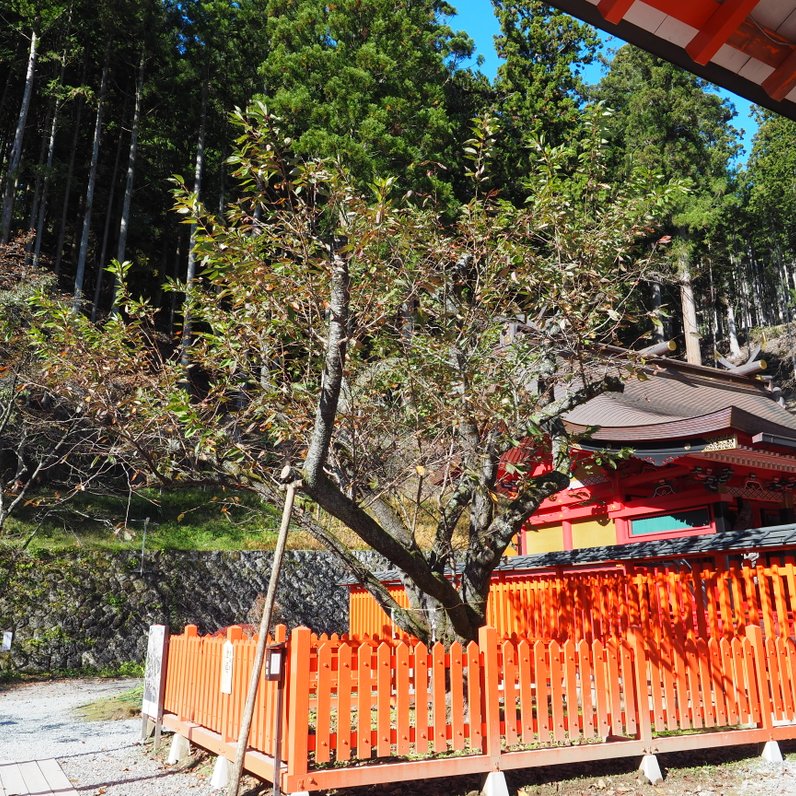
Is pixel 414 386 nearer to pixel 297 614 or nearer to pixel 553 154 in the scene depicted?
pixel 553 154

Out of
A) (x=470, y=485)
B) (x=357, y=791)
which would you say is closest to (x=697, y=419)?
(x=470, y=485)

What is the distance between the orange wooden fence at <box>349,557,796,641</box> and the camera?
278 inches

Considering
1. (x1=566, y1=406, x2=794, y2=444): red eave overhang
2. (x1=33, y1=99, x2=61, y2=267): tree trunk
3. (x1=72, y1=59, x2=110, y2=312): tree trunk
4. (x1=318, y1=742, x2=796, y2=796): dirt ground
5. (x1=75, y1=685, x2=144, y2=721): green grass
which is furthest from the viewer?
(x1=33, y1=99, x2=61, y2=267): tree trunk

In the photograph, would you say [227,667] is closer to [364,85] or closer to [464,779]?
[464,779]

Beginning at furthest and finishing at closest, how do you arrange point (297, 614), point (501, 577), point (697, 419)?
point (297, 614)
point (501, 577)
point (697, 419)

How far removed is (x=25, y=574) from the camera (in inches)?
579

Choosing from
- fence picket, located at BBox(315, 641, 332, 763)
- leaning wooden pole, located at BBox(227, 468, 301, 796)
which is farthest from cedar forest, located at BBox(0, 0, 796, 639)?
fence picket, located at BBox(315, 641, 332, 763)

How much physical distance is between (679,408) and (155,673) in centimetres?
906

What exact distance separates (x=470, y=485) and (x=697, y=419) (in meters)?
3.25

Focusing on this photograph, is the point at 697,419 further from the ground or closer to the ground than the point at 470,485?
further from the ground

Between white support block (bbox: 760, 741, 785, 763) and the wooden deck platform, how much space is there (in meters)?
5.77

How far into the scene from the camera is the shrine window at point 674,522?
9.77 meters

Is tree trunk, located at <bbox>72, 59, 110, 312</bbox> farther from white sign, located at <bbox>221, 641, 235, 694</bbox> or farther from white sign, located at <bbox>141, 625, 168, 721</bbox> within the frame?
white sign, located at <bbox>221, 641, 235, 694</bbox>

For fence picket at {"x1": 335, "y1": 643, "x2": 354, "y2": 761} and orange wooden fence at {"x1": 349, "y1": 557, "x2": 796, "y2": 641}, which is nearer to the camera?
fence picket at {"x1": 335, "y1": 643, "x2": 354, "y2": 761}
